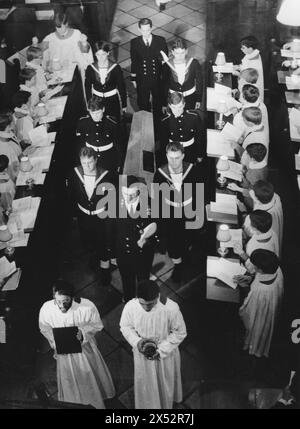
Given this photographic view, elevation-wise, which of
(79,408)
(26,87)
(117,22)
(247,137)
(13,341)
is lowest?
(13,341)

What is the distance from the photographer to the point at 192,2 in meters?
10.4

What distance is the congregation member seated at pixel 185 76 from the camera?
6598mm

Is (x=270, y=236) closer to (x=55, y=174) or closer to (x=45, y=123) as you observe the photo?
(x=55, y=174)

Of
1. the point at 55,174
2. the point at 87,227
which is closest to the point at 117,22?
the point at 55,174

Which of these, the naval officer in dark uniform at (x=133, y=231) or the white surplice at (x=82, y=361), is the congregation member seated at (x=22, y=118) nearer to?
the naval officer in dark uniform at (x=133, y=231)

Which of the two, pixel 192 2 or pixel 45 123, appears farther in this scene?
pixel 192 2

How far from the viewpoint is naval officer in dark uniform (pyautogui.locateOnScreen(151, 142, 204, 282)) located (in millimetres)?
5191

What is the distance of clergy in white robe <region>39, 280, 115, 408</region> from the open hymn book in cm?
108

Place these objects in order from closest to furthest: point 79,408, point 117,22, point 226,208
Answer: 1. point 79,408
2. point 226,208
3. point 117,22

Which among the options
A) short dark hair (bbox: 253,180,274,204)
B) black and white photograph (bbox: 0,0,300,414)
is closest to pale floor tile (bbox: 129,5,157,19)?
black and white photograph (bbox: 0,0,300,414)

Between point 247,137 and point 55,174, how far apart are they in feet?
7.22

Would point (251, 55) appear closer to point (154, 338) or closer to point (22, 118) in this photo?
point (22, 118)

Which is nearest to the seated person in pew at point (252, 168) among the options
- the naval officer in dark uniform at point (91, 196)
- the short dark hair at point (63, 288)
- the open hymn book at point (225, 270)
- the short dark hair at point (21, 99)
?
the open hymn book at point (225, 270)

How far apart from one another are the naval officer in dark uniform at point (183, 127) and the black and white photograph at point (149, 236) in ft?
0.05
